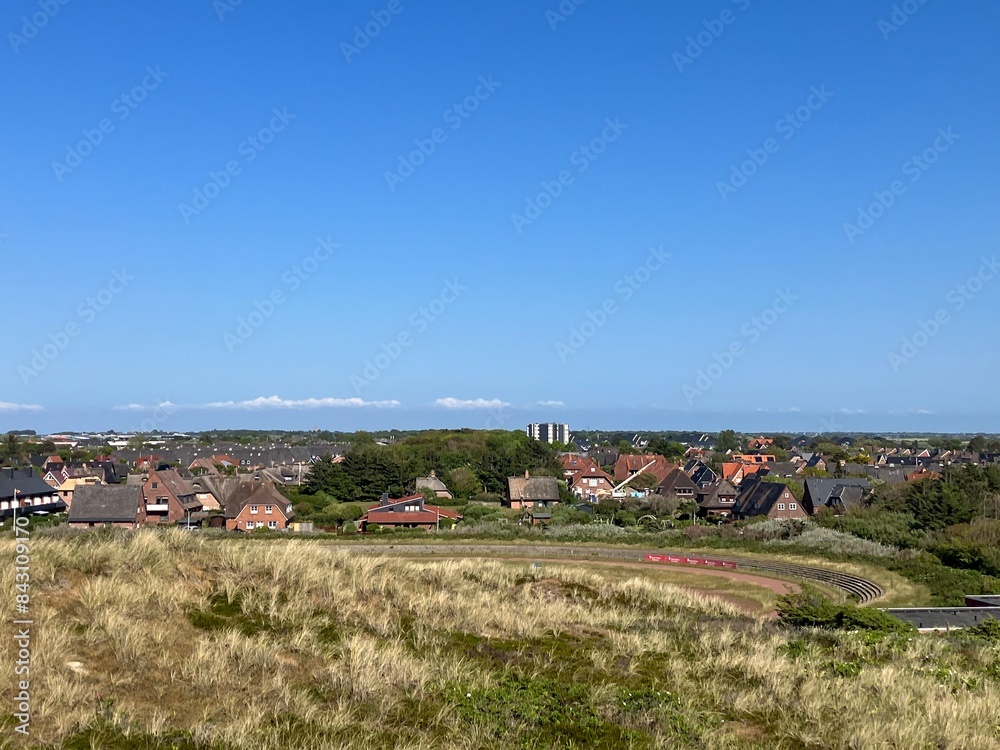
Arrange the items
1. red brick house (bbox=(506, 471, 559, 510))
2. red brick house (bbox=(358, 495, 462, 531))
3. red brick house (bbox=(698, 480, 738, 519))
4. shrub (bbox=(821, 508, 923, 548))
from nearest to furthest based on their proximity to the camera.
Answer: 1. shrub (bbox=(821, 508, 923, 548))
2. red brick house (bbox=(358, 495, 462, 531))
3. red brick house (bbox=(698, 480, 738, 519))
4. red brick house (bbox=(506, 471, 559, 510))

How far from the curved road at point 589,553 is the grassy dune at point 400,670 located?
83.6 feet

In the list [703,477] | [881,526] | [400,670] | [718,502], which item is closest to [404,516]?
[718,502]

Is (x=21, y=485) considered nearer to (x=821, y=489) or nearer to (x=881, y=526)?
(x=881, y=526)

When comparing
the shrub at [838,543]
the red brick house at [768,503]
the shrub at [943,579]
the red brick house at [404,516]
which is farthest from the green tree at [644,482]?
the shrub at [943,579]

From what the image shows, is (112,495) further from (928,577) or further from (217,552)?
(928,577)

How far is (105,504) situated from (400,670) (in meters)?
56.6

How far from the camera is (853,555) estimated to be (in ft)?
141

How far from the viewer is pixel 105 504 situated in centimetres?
5722

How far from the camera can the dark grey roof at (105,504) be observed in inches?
2215

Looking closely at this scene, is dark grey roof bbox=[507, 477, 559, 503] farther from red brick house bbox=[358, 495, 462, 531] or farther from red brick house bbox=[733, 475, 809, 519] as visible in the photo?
red brick house bbox=[733, 475, 809, 519]

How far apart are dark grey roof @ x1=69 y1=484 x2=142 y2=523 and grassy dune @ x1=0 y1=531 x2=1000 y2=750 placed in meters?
47.5

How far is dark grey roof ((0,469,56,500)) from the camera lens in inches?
2702

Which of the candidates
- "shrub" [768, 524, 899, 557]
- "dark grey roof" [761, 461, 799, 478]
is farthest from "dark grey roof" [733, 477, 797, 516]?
"dark grey roof" [761, 461, 799, 478]

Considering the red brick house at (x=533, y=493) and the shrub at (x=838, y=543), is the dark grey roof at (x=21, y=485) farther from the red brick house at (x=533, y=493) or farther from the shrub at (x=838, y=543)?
the shrub at (x=838, y=543)
